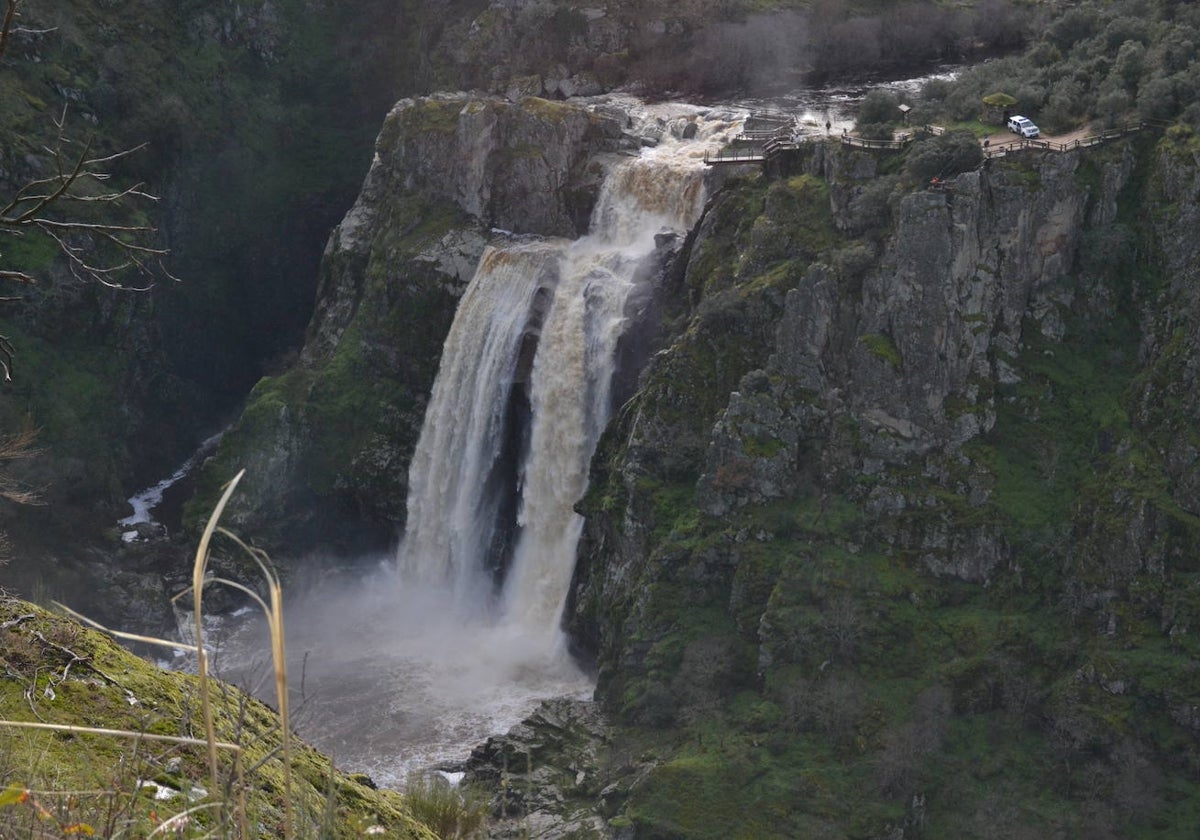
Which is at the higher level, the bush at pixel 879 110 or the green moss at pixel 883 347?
the bush at pixel 879 110

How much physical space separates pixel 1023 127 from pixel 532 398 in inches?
798

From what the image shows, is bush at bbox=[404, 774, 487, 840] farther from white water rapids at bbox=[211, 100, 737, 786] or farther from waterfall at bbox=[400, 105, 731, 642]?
waterfall at bbox=[400, 105, 731, 642]

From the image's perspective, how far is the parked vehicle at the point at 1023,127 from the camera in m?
46.3

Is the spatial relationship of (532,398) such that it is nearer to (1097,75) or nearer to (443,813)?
(1097,75)

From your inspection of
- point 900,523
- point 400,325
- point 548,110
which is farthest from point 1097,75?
point 400,325

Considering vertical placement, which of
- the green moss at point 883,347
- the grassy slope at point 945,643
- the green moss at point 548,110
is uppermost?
the green moss at point 548,110

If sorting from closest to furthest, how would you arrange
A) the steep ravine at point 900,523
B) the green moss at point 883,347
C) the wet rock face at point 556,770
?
the steep ravine at point 900,523
the wet rock face at point 556,770
the green moss at point 883,347

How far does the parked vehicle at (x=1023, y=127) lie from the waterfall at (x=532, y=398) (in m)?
12.0

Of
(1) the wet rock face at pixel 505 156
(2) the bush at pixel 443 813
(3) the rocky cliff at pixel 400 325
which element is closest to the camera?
(2) the bush at pixel 443 813

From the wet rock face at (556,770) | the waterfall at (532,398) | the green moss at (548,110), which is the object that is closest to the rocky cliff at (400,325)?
the green moss at (548,110)

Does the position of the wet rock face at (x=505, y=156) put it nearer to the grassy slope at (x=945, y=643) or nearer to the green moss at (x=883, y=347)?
the grassy slope at (x=945, y=643)

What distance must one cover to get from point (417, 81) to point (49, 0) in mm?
19928

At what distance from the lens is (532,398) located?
177 ft

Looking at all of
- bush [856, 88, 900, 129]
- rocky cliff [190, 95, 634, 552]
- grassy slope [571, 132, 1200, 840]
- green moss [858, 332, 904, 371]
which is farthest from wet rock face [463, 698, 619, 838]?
bush [856, 88, 900, 129]
